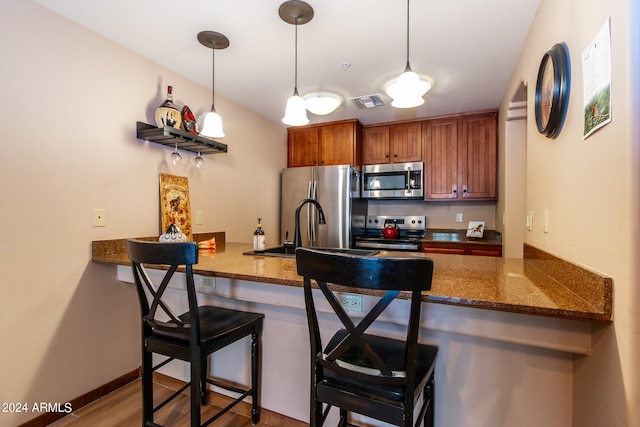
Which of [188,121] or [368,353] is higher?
[188,121]

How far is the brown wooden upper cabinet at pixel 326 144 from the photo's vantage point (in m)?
3.60

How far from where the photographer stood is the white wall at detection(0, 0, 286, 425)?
5.09 ft

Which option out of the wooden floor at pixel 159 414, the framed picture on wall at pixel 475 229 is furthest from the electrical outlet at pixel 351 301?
the framed picture on wall at pixel 475 229

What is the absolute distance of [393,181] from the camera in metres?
3.64

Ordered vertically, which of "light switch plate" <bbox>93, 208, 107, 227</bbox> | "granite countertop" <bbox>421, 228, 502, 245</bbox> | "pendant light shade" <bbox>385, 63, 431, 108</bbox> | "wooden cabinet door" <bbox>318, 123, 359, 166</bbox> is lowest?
"granite countertop" <bbox>421, 228, 502, 245</bbox>

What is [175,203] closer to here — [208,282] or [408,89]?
[208,282]

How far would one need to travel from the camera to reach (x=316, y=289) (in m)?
1.25

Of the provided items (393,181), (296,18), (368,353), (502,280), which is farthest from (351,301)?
(393,181)

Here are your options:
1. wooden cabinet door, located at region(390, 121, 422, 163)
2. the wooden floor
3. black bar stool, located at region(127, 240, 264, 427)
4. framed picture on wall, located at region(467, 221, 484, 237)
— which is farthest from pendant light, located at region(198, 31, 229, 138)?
framed picture on wall, located at region(467, 221, 484, 237)

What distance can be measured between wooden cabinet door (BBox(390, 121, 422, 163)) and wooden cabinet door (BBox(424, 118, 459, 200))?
94mm

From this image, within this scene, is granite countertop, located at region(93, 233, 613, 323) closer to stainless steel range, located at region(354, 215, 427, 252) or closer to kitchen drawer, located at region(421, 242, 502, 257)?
kitchen drawer, located at region(421, 242, 502, 257)

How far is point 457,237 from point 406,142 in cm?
128

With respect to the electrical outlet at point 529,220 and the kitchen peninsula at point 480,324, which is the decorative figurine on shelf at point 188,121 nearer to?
the kitchen peninsula at point 480,324

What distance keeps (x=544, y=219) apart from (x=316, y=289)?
1177 millimetres
